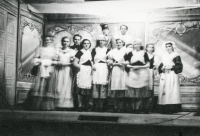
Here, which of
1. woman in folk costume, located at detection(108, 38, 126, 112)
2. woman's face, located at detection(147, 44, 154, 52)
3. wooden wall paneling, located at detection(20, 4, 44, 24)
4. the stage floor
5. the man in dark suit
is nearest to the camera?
the stage floor

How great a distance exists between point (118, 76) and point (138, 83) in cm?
48

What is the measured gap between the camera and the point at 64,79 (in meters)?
7.66

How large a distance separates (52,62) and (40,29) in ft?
3.25

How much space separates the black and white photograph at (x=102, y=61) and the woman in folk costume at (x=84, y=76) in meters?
0.02

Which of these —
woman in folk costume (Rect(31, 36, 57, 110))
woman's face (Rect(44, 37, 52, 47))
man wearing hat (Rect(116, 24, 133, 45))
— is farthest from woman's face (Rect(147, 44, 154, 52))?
woman's face (Rect(44, 37, 52, 47))

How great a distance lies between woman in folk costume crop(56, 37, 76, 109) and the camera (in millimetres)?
7598

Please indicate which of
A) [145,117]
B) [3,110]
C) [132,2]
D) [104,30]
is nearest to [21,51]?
[3,110]

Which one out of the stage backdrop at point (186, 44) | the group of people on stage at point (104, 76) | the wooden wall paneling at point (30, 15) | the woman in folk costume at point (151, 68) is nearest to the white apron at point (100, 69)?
the group of people on stage at point (104, 76)

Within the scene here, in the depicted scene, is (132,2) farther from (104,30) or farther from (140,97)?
(140,97)

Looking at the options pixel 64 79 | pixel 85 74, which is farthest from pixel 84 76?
pixel 64 79

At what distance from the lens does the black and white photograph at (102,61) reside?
735cm

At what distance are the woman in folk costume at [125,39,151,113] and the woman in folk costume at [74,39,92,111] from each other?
88 centimetres

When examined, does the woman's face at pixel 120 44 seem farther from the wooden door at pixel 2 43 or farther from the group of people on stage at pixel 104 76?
the wooden door at pixel 2 43

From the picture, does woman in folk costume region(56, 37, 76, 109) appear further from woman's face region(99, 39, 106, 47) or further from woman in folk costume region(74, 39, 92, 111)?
woman's face region(99, 39, 106, 47)
